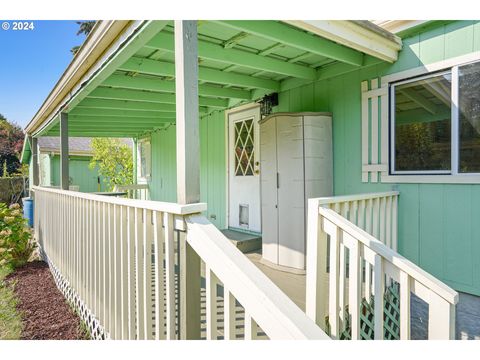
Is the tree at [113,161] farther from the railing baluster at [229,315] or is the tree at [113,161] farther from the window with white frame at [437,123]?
the railing baluster at [229,315]

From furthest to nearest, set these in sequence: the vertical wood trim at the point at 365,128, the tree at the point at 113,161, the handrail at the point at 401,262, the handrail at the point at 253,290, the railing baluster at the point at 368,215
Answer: the tree at the point at 113,161 < the vertical wood trim at the point at 365,128 < the railing baluster at the point at 368,215 < the handrail at the point at 401,262 < the handrail at the point at 253,290

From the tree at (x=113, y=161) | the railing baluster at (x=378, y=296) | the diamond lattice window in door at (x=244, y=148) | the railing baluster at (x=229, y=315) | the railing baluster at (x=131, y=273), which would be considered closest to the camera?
the railing baluster at (x=229, y=315)

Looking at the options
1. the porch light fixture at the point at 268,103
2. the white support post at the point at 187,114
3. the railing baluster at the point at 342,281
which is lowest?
the railing baluster at the point at 342,281

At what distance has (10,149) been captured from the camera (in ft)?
49.2

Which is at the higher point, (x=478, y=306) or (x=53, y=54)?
(x=53, y=54)

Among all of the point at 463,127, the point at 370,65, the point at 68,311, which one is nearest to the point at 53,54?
the point at 68,311

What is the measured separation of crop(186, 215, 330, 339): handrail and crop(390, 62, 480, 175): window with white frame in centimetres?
255

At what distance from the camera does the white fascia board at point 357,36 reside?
2207mm

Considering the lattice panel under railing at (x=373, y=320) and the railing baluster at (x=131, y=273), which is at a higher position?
the railing baluster at (x=131, y=273)

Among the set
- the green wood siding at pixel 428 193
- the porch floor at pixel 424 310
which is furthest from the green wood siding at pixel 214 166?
the porch floor at pixel 424 310

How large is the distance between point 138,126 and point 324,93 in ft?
16.6

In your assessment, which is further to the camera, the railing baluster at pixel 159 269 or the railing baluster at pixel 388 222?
the railing baluster at pixel 388 222

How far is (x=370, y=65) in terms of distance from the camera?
10.7 feet
